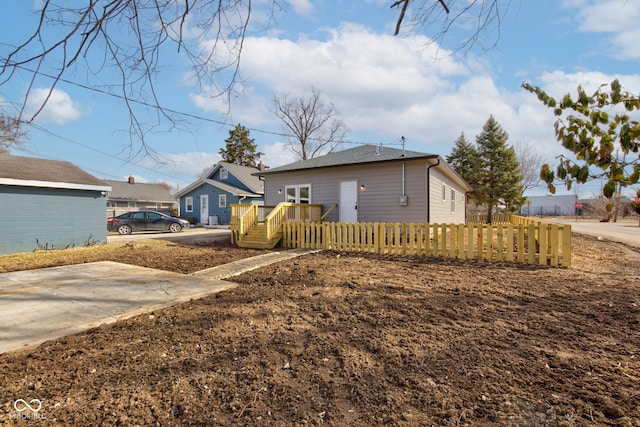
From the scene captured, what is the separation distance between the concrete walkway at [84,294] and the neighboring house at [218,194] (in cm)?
1921

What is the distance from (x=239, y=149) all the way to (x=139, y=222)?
26.3 metres

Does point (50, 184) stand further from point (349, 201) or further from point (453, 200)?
point (453, 200)

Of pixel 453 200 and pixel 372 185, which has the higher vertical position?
pixel 372 185

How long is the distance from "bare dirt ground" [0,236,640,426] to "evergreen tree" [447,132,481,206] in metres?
27.2

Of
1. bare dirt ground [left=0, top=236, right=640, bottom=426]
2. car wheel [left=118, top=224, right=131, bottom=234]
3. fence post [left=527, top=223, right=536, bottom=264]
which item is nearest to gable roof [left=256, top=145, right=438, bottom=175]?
fence post [left=527, top=223, right=536, bottom=264]

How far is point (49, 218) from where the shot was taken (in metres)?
11.4

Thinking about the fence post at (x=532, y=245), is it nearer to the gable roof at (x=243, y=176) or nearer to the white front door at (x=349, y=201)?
the white front door at (x=349, y=201)

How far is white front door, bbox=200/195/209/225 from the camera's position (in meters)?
28.0

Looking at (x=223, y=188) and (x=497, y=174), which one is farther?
A: (x=497, y=174)

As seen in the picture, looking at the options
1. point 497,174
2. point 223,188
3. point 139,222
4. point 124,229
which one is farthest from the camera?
point 497,174

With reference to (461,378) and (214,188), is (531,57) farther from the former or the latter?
(214,188)

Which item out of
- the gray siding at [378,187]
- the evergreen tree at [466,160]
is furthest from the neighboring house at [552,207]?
the gray siding at [378,187]

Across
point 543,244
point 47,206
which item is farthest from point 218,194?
point 543,244

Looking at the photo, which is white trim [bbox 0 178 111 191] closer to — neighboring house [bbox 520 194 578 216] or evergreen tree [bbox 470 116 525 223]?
evergreen tree [bbox 470 116 525 223]
